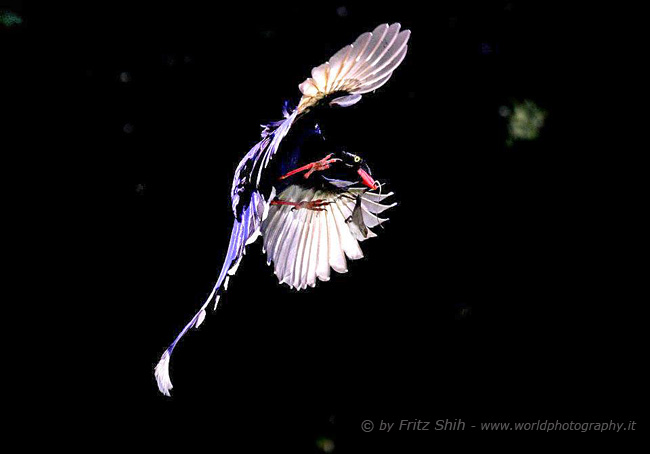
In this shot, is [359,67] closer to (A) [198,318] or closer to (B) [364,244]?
(A) [198,318]

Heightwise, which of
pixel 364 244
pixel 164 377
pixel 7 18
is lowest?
pixel 164 377

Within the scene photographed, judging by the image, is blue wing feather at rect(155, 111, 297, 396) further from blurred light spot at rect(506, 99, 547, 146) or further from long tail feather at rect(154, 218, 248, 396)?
blurred light spot at rect(506, 99, 547, 146)

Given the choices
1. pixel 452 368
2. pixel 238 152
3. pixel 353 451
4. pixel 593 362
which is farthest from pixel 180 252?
pixel 593 362

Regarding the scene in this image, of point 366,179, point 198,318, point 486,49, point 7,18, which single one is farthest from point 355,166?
point 486,49

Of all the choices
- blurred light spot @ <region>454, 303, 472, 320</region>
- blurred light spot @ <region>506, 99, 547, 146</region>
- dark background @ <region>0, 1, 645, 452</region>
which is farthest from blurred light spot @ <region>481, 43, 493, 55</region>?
blurred light spot @ <region>454, 303, 472, 320</region>

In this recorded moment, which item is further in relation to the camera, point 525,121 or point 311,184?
point 525,121

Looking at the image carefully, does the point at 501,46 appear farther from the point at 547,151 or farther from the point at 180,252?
the point at 180,252
